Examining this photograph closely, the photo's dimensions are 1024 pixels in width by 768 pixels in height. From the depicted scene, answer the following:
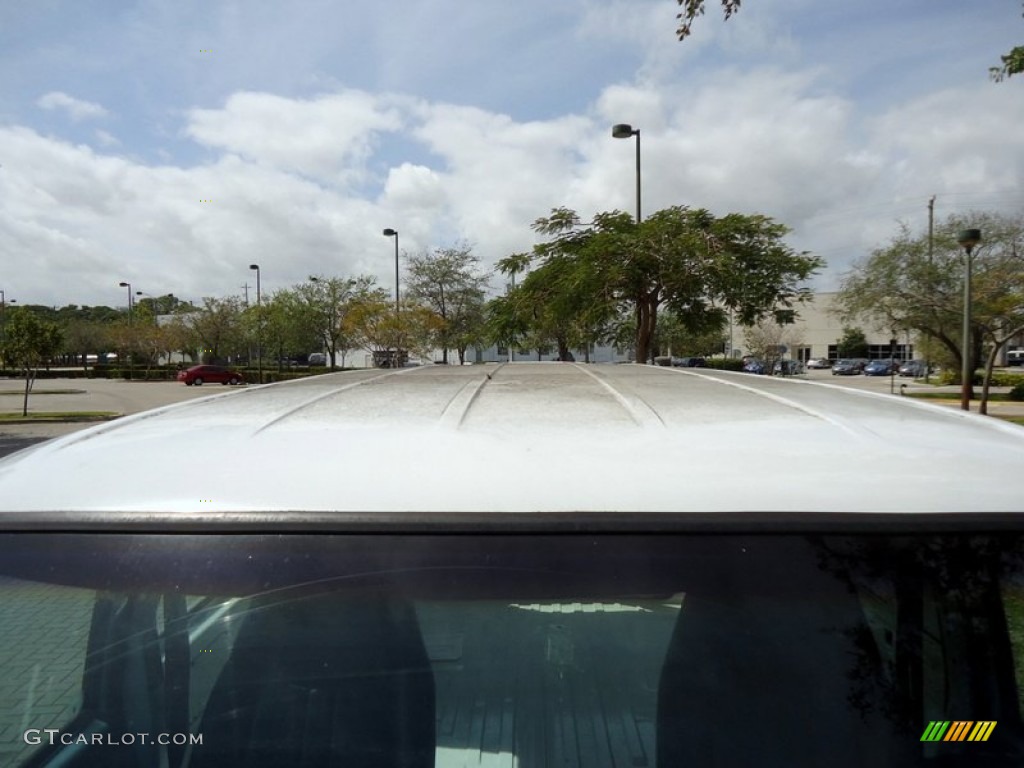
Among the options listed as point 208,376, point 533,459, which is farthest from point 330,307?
point 533,459

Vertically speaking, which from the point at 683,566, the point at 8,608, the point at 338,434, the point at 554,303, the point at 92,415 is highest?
the point at 554,303

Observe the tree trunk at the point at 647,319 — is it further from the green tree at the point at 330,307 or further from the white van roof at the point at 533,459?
the green tree at the point at 330,307

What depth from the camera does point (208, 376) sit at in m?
49.2

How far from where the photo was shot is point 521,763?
1.29m

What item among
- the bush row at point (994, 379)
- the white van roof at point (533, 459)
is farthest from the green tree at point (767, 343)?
the white van roof at point (533, 459)

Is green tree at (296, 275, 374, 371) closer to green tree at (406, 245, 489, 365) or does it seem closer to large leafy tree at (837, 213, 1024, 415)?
green tree at (406, 245, 489, 365)

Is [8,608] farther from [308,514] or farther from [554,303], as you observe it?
[554,303]

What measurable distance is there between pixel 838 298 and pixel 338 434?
3535cm

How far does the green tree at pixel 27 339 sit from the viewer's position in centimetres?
2728

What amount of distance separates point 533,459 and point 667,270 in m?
14.5

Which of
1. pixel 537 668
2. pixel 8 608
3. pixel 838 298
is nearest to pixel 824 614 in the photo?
pixel 537 668

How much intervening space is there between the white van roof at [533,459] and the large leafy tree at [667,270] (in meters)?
12.9

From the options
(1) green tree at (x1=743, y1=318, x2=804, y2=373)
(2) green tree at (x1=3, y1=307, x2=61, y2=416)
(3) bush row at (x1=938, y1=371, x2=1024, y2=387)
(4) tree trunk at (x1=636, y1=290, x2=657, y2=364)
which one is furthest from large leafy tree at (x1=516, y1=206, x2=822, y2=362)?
(1) green tree at (x1=743, y1=318, x2=804, y2=373)

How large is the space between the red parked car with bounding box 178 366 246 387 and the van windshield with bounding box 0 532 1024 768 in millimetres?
50839
